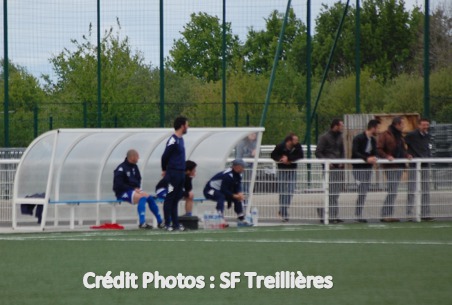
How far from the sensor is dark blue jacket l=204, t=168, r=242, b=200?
21.4 meters

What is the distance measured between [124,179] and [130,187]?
0.56 feet

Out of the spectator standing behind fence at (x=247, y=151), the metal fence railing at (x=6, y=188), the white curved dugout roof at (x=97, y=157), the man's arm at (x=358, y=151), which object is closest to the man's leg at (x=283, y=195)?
the spectator standing behind fence at (x=247, y=151)

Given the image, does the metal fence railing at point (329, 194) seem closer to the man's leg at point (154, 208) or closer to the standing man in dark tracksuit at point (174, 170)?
the man's leg at point (154, 208)

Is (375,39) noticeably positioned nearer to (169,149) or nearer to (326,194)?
(326,194)

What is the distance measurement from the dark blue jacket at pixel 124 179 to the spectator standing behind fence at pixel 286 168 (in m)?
2.78

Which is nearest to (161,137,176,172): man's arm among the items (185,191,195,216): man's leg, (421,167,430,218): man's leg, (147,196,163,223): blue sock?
(147,196,163,223): blue sock

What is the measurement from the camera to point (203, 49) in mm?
46812

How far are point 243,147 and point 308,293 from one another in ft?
41.9

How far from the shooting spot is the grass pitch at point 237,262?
10.5m

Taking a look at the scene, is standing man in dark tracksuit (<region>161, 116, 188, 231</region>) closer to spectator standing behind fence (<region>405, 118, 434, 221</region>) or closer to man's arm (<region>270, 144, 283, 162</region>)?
man's arm (<region>270, 144, 283, 162</region>)

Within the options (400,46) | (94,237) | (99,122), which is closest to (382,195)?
(94,237)

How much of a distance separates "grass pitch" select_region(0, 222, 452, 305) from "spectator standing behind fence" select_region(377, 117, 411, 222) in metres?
2.27

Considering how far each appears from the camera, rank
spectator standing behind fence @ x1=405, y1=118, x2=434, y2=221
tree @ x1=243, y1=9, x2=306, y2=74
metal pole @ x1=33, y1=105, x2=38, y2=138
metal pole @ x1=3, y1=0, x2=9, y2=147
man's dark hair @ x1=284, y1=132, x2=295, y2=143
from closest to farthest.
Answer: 1. man's dark hair @ x1=284, y1=132, x2=295, y2=143
2. spectator standing behind fence @ x1=405, y1=118, x2=434, y2=221
3. metal pole @ x1=3, y1=0, x2=9, y2=147
4. metal pole @ x1=33, y1=105, x2=38, y2=138
5. tree @ x1=243, y1=9, x2=306, y2=74

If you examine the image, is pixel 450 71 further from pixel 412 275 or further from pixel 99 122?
pixel 412 275
